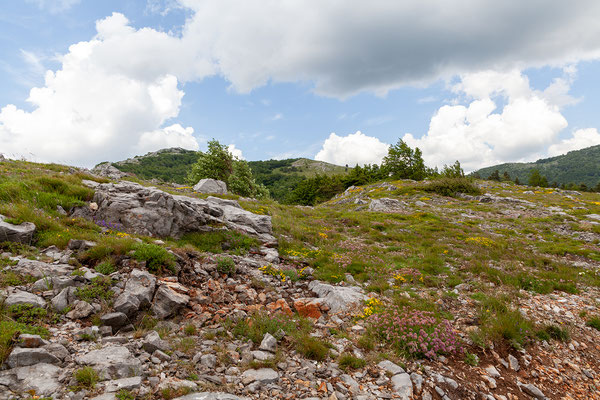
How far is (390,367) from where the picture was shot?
630cm

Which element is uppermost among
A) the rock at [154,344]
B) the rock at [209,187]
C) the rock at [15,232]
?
the rock at [209,187]

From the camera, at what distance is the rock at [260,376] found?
17.8 feet

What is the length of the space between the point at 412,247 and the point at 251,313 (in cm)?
1245

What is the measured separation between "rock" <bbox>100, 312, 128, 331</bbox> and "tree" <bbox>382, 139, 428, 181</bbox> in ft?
228

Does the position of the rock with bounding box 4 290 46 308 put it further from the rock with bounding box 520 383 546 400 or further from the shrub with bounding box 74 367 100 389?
the rock with bounding box 520 383 546 400

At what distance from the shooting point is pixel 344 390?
5.50m

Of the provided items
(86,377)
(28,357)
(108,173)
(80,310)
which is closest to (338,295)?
(86,377)

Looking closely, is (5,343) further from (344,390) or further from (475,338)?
(475,338)

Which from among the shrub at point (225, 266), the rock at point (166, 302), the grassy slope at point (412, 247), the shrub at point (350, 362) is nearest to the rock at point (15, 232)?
the grassy slope at point (412, 247)

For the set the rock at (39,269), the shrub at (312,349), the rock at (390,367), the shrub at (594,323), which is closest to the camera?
the rock at (390,367)

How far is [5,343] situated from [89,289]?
2366 mm

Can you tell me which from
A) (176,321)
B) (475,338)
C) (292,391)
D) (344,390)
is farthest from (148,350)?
(475,338)

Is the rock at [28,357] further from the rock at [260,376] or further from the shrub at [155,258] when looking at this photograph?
the shrub at [155,258]

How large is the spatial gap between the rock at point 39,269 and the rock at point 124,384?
4.16 metres
